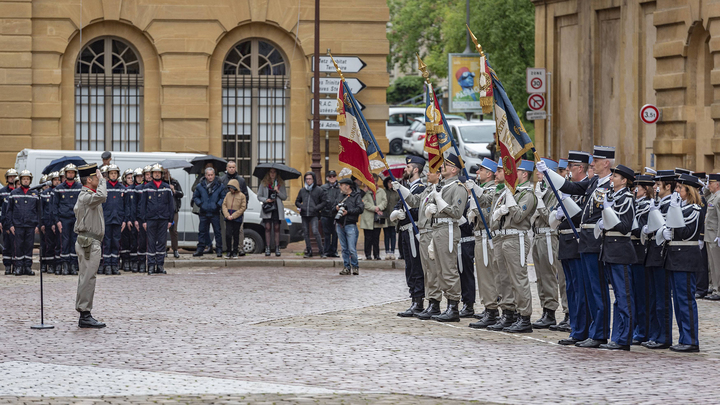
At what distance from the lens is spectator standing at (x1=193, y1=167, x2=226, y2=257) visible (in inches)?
871

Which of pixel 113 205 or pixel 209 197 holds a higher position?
pixel 209 197

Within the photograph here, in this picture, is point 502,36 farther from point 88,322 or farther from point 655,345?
point 655,345

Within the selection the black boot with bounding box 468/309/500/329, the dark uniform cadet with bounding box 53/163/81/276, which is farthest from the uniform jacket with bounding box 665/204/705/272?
the dark uniform cadet with bounding box 53/163/81/276

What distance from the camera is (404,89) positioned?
8119 cm

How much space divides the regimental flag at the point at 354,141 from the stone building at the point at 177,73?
1094 centimetres

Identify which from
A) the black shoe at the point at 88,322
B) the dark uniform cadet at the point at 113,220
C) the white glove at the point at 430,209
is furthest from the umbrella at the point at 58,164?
the white glove at the point at 430,209

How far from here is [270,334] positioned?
41.3 ft

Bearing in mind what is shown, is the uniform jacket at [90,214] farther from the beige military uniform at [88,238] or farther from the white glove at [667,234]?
the white glove at [667,234]

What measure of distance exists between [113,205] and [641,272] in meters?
10.8

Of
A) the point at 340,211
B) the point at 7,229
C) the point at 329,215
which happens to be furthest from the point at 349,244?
the point at 7,229

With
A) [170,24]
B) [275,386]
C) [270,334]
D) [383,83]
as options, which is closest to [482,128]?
[383,83]

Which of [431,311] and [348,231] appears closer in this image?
[431,311]

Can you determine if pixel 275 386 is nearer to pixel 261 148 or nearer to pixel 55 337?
pixel 55 337

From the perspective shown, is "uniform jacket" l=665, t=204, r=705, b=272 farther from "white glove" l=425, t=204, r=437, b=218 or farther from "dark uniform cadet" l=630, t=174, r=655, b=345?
"white glove" l=425, t=204, r=437, b=218
